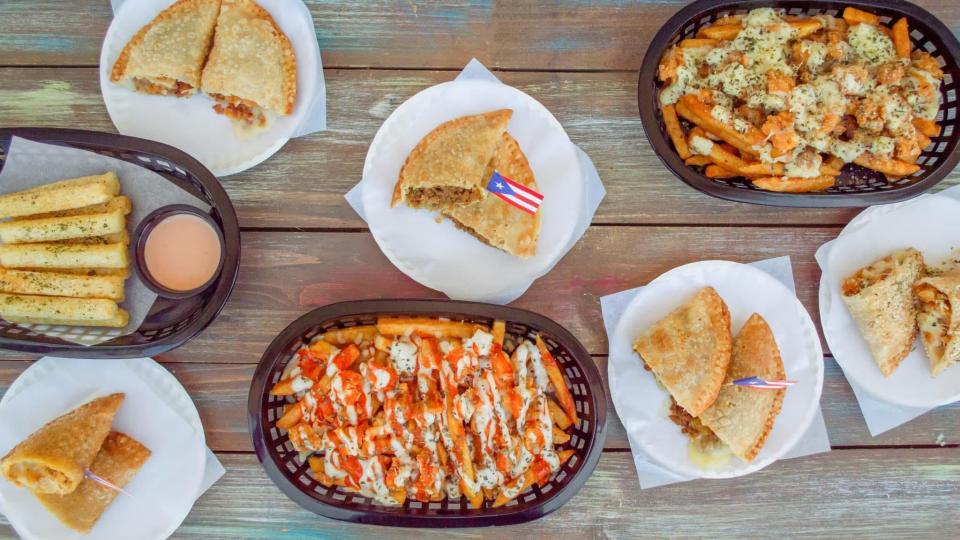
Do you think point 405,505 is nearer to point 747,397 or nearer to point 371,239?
point 371,239

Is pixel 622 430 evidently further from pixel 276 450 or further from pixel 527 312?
pixel 276 450

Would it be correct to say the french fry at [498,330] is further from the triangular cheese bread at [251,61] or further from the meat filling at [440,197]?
the triangular cheese bread at [251,61]

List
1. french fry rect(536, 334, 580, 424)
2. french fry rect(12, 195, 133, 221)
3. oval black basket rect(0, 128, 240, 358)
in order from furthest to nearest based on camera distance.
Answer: french fry rect(536, 334, 580, 424) < french fry rect(12, 195, 133, 221) < oval black basket rect(0, 128, 240, 358)

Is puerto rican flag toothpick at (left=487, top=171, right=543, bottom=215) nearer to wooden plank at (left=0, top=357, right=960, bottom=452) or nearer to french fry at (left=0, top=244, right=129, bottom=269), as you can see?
wooden plank at (left=0, top=357, right=960, bottom=452)

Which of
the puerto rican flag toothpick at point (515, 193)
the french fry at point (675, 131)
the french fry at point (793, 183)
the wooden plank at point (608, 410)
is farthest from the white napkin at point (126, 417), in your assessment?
the french fry at point (793, 183)

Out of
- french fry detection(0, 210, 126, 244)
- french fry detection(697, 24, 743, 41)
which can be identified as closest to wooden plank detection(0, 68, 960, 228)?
french fry detection(697, 24, 743, 41)

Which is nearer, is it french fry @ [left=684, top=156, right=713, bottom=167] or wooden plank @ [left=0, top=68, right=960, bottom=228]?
french fry @ [left=684, top=156, right=713, bottom=167]
